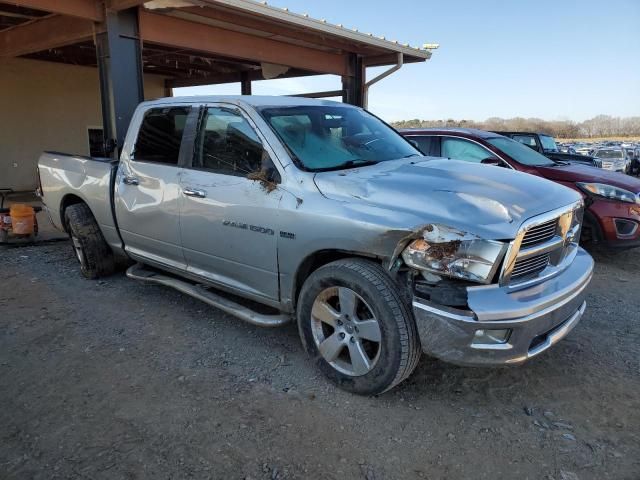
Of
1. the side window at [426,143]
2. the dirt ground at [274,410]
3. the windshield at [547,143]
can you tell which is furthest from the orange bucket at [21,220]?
the windshield at [547,143]

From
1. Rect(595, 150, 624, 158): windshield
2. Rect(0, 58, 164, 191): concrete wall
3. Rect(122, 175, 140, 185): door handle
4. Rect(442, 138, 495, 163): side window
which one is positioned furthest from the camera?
Rect(595, 150, 624, 158): windshield

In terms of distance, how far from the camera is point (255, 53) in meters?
10.2

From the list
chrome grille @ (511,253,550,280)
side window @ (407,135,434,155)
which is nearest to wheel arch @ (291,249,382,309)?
chrome grille @ (511,253,550,280)

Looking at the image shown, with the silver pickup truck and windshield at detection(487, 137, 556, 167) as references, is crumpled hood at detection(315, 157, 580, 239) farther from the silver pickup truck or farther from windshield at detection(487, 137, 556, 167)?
windshield at detection(487, 137, 556, 167)

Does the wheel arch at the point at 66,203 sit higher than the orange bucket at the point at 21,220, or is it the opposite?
the wheel arch at the point at 66,203

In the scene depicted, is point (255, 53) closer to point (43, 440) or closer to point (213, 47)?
point (213, 47)

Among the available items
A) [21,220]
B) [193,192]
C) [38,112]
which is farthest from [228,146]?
[38,112]

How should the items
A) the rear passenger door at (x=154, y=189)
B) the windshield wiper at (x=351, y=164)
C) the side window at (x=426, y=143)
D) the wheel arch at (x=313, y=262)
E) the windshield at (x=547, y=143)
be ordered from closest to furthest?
1. the wheel arch at (x=313, y=262)
2. the windshield wiper at (x=351, y=164)
3. the rear passenger door at (x=154, y=189)
4. the side window at (x=426, y=143)
5. the windshield at (x=547, y=143)

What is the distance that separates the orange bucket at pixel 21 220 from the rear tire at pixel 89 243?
2363 millimetres

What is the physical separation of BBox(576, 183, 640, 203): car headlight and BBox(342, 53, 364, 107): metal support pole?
7.06 meters

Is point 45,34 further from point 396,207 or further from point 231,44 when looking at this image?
point 396,207

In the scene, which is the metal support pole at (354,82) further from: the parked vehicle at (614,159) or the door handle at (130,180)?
the parked vehicle at (614,159)

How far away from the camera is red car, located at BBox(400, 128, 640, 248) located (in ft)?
19.7

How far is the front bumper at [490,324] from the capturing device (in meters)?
2.62
